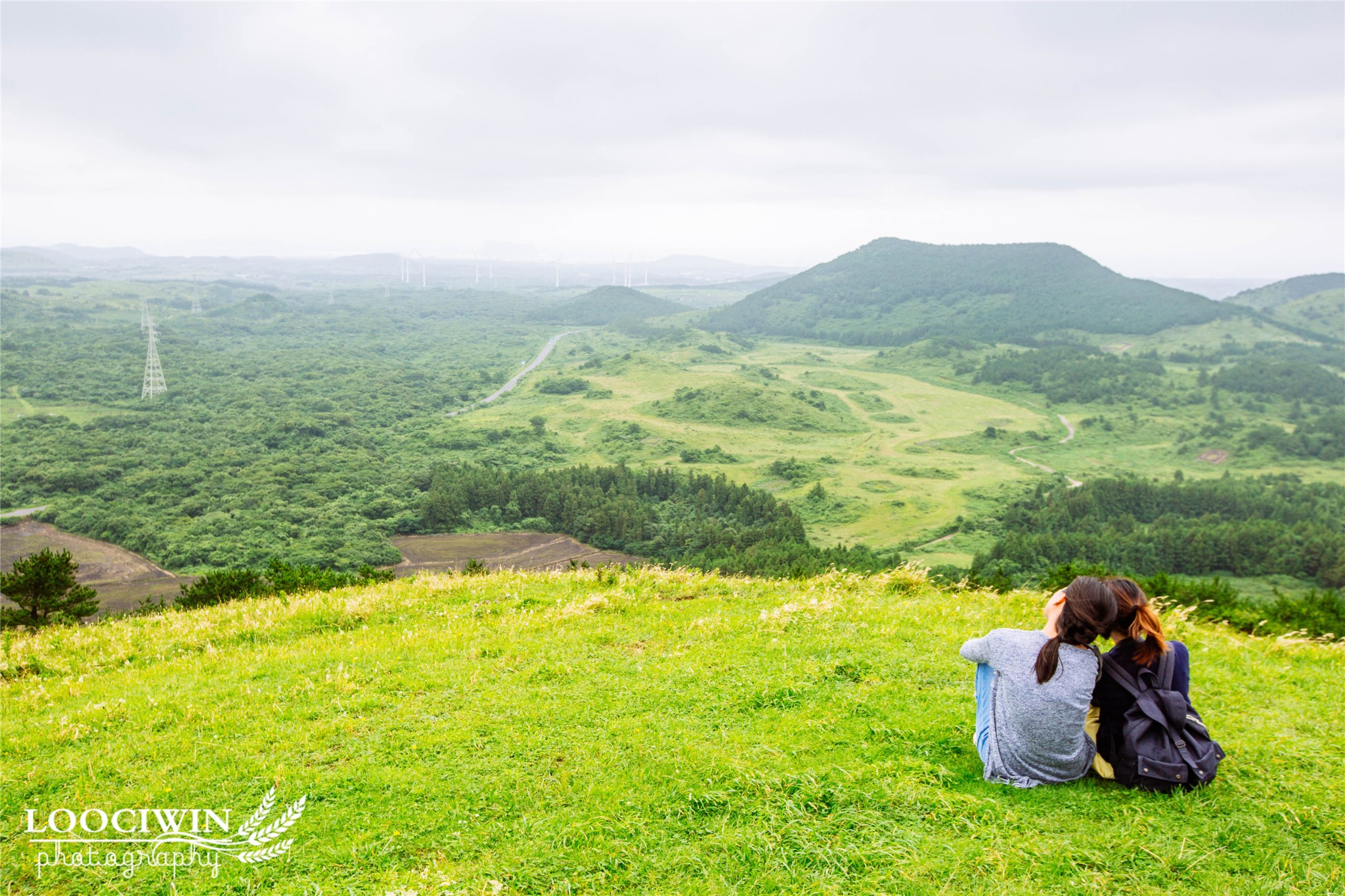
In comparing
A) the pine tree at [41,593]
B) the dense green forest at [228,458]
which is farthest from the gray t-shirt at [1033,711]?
the dense green forest at [228,458]

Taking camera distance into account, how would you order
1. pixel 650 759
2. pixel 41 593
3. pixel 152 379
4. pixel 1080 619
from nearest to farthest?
pixel 1080 619 → pixel 650 759 → pixel 41 593 → pixel 152 379

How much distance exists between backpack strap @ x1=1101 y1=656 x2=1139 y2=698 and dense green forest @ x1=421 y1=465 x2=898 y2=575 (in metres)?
65.2

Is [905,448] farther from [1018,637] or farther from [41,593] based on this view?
[1018,637]

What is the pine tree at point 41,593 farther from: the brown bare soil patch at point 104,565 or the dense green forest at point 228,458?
the dense green forest at point 228,458

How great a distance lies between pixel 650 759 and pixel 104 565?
89.8m

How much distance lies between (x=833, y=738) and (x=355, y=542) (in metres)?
84.1

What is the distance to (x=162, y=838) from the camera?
24.7ft

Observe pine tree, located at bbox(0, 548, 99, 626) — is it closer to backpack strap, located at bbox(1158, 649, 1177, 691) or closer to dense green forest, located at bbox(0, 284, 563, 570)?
backpack strap, located at bbox(1158, 649, 1177, 691)

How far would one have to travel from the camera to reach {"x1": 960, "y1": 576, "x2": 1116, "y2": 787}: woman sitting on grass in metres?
7.18

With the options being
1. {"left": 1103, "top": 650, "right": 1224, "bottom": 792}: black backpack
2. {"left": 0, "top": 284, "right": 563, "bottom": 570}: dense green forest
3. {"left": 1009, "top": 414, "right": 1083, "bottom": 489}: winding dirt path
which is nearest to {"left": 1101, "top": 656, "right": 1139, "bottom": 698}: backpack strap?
{"left": 1103, "top": 650, "right": 1224, "bottom": 792}: black backpack

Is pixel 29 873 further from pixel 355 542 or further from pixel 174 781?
pixel 355 542

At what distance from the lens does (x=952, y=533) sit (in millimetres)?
95812

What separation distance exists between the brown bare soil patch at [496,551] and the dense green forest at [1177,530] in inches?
1730

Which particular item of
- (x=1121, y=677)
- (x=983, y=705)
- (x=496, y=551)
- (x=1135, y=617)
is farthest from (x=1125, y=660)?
(x=496, y=551)
